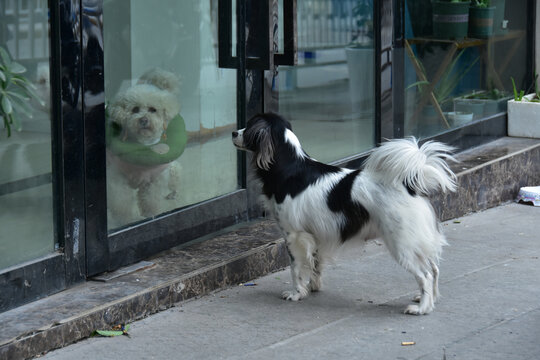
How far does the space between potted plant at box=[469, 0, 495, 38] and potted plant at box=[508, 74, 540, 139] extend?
0.72 m

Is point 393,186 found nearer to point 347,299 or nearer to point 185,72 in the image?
point 347,299

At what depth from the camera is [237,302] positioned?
18.0ft

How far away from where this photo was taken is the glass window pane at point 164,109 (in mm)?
5578

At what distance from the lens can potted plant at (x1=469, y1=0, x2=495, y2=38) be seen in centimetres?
906

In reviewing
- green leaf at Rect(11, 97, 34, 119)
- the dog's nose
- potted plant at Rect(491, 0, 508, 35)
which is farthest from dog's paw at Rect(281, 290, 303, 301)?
potted plant at Rect(491, 0, 508, 35)

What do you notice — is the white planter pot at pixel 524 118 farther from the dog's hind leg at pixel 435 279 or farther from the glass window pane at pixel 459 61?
the dog's hind leg at pixel 435 279

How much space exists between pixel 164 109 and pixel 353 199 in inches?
59.1

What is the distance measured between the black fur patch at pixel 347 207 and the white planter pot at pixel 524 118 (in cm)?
450

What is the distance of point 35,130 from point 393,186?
2.06 meters

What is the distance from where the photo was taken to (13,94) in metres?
4.88

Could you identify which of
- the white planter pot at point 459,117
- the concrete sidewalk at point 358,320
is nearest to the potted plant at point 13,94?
the concrete sidewalk at point 358,320

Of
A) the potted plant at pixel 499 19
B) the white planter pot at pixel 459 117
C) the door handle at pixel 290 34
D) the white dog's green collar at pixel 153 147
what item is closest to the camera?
the white dog's green collar at pixel 153 147

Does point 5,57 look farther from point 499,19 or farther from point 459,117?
point 499,19

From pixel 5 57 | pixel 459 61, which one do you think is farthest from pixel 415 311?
pixel 459 61
